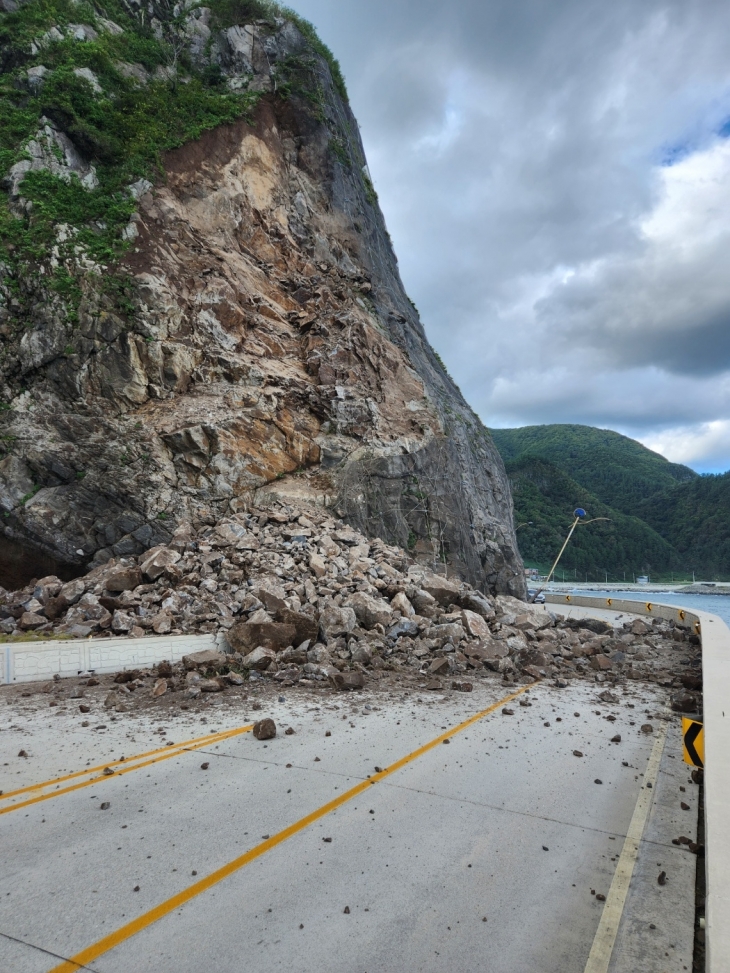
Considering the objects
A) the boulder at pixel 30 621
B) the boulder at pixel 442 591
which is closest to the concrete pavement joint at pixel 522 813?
the boulder at pixel 442 591

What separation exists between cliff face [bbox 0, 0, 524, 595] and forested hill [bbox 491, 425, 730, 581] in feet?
132

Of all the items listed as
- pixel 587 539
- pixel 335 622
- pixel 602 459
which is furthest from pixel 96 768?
pixel 602 459

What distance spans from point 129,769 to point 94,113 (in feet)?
78.7

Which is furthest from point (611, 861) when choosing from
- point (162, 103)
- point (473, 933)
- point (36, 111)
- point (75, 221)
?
point (162, 103)

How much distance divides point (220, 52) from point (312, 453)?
21.2 meters

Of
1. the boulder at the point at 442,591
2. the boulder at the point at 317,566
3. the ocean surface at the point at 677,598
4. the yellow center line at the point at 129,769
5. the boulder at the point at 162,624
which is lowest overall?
the ocean surface at the point at 677,598

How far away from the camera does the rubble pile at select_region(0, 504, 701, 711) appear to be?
10.8 metres

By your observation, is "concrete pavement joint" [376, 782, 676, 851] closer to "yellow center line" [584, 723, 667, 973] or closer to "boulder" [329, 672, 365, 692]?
"yellow center line" [584, 723, 667, 973]

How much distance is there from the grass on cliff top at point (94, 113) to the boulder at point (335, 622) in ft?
42.2

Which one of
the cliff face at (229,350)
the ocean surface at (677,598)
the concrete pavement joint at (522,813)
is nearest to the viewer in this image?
the concrete pavement joint at (522,813)

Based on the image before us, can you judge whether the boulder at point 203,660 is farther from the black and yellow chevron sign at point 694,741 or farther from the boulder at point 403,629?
the black and yellow chevron sign at point 694,741

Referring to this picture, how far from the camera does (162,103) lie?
22.7m

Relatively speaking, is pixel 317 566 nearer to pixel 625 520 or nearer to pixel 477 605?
pixel 477 605

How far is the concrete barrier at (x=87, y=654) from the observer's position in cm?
982
